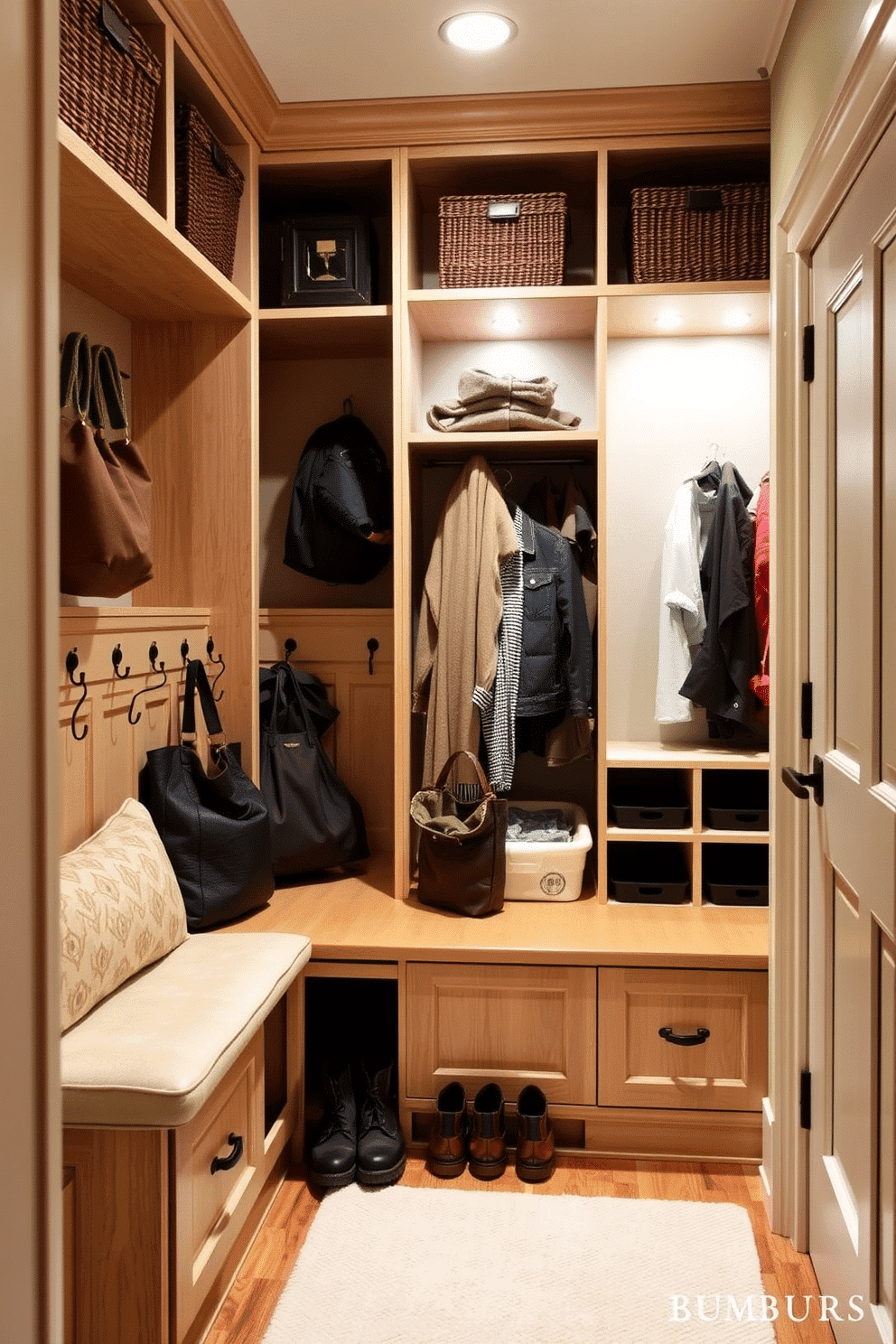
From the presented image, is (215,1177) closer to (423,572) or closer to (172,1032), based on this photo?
(172,1032)

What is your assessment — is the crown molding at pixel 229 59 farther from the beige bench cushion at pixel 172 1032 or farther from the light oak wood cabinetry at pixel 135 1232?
the light oak wood cabinetry at pixel 135 1232

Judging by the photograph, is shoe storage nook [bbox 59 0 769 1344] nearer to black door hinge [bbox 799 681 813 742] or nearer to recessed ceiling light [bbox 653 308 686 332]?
recessed ceiling light [bbox 653 308 686 332]

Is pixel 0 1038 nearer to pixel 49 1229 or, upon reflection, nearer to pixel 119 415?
pixel 49 1229

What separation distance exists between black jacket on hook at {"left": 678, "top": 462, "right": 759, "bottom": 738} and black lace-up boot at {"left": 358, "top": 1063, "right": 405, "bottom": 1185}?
1.33m

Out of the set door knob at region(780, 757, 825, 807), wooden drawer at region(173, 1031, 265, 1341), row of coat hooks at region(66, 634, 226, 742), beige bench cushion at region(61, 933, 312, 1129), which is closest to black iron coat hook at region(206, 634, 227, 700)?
row of coat hooks at region(66, 634, 226, 742)

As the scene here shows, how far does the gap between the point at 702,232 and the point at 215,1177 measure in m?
2.49

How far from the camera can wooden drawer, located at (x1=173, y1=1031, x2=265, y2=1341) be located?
166 cm

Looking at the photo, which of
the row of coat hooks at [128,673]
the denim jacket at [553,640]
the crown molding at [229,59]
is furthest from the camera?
the denim jacket at [553,640]

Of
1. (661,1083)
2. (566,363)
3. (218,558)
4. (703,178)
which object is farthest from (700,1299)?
(703,178)

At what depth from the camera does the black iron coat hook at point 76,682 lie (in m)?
2.01

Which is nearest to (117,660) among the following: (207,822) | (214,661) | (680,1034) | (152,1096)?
(207,822)

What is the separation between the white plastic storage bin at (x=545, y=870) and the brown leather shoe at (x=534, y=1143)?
1.92ft

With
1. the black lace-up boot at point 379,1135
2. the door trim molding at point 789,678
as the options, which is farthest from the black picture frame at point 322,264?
the black lace-up boot at point 379,1135

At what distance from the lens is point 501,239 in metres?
2.79
